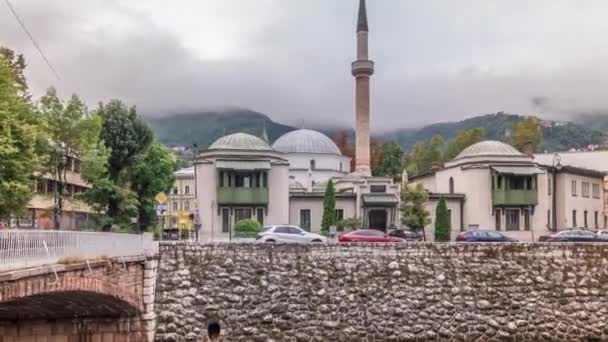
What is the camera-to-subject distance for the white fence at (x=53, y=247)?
12344 mm

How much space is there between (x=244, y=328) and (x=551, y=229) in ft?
115

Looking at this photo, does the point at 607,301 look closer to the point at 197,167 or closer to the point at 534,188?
the point at 534,188

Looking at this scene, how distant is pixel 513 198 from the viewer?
161ft

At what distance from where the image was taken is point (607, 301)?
2631 centimetres

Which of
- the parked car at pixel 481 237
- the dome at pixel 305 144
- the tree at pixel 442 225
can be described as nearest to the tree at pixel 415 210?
the tree at pixel 442 225

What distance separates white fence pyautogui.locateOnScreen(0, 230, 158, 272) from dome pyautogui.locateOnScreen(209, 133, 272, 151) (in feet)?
84.7

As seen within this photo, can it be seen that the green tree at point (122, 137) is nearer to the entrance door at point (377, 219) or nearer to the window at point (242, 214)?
the window at point (242, 214)

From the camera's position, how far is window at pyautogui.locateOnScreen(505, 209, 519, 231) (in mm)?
49906

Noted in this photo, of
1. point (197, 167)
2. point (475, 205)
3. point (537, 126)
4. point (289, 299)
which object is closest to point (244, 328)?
point (289, 299)

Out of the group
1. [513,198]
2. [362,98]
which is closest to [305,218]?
[362,98]

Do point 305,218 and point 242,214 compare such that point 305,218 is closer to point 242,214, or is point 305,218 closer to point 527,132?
point 242,214

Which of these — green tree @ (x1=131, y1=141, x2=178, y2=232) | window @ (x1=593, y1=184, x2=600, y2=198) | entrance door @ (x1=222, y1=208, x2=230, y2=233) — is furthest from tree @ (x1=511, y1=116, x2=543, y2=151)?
green tree @ (x1=131, y1=141, x2=178, y2=232)

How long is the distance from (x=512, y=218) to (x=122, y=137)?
31.2 m

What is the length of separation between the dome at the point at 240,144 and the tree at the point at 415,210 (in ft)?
37.8
